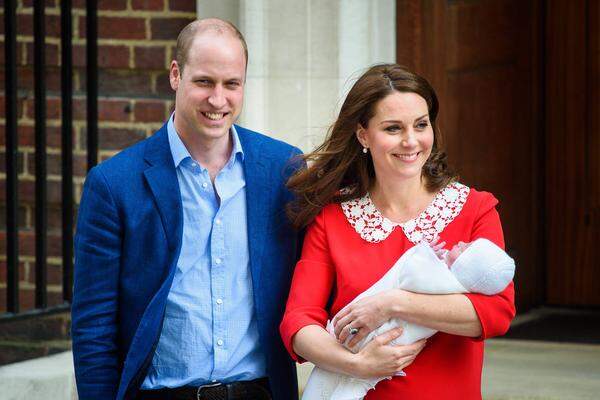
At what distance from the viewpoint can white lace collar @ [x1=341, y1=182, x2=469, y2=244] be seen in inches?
120

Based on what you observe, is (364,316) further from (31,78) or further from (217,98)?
(31,78)

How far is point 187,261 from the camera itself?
3.12 metres

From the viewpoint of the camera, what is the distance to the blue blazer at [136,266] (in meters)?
3.09

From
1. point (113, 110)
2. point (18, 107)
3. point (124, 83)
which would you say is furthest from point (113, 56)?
point (18, 107)

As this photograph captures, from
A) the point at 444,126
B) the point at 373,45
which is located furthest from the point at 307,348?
the point at 444,126

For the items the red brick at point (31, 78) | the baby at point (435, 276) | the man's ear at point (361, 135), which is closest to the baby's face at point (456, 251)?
the baby at point (435, 276)

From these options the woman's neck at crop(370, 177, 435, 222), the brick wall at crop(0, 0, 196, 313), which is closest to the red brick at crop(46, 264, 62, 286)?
the brick wall at crop(0, 0, 196, 313)

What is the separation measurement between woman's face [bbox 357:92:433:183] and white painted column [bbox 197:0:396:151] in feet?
5.37

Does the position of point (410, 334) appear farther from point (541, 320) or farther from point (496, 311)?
point (541, 320)

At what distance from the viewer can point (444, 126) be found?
5.41 meters

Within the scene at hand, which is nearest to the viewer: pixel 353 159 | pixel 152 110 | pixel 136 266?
pixel 136 266

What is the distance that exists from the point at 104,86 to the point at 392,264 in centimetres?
229

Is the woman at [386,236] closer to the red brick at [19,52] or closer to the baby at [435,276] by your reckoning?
the baby at [435,276]

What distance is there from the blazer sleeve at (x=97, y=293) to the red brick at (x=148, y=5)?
1928 millimetres
